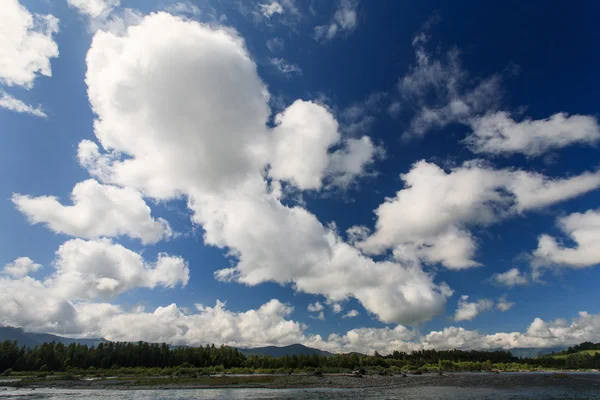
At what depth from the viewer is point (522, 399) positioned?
61.4 m

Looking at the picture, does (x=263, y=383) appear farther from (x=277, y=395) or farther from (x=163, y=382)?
(x=277, y=395)

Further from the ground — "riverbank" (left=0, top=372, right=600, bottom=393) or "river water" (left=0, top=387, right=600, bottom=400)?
"river water" (left=0, top=387, right=600, bottom=400)

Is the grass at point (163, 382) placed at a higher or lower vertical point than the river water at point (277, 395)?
lower

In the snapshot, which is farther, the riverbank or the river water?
the riverbank

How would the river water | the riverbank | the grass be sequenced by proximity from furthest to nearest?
1. the grass
2. the riverbank
3. the river water

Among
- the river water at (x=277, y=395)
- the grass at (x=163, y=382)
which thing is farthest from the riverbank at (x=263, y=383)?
the river water at (x=277, y=395)

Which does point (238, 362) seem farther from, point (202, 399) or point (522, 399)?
point (522, 399)

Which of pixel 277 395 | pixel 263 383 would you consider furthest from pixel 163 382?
Answer: pixel 277 395

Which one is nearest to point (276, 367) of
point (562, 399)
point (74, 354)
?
point (74, 354)

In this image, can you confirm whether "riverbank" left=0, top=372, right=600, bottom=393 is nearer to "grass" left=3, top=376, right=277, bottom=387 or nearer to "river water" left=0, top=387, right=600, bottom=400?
"grass" left=3, top=376, right=277, bottom=387

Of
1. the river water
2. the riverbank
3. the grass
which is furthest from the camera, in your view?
the grass

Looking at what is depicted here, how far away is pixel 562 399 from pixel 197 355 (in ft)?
584

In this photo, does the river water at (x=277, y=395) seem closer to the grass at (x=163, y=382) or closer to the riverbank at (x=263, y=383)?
the riverbank at (x=263, y=383)

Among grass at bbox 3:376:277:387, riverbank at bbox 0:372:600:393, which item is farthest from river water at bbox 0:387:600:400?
grass at bbox 3:376:277:387
